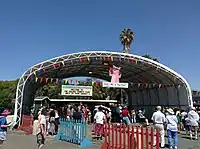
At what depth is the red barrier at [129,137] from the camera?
303 inches

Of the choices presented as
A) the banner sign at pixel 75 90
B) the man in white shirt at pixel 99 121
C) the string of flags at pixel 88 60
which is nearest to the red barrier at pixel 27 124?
the string of flags at pixel 88 60

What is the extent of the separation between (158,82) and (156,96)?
2460 millimetres

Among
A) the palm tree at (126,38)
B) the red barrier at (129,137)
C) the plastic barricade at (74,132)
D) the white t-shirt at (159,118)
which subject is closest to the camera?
the red barrier at (129,137)

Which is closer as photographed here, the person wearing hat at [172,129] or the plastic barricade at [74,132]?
the person wearing hat at [172,129]

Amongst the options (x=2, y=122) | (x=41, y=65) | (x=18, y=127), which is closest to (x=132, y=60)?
(x=41, y=65)

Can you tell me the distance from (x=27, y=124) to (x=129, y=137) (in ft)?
46.4

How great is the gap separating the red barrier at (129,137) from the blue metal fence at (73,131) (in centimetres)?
350

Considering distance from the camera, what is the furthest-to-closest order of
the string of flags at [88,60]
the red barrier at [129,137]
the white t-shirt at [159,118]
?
the string of flags at [88,60] < the white t-shirt at [159,118] < the red barrier at [129,137]

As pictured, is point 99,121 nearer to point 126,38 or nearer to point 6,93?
point 126,38

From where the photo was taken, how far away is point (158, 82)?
28.9 m

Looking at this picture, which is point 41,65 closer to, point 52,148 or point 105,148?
point 52,148

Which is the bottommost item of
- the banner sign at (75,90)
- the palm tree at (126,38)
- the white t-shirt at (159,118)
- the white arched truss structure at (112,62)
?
the white t-shirt at (159,118)

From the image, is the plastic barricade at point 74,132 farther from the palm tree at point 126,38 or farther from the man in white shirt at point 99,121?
the palm tree at point 126,38

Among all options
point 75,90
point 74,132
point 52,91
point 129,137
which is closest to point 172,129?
point 129,137
